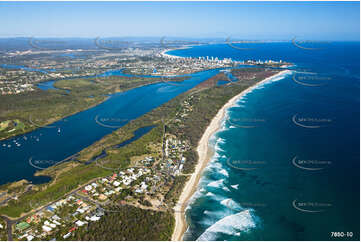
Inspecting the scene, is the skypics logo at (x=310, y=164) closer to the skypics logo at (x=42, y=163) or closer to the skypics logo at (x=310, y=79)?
the skypics logo at (x=42, y=163)

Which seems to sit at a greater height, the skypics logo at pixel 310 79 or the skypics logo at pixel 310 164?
the skypics logo at pixel 310 79

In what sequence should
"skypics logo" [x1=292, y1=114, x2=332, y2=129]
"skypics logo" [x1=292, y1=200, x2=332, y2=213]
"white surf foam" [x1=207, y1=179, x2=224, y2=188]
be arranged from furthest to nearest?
1. "skypics logo" [x1=292, y1=114, x2=332, y2=129]
2. "white surf foam" [x1=207, y1=179, x2=224, y2=188]
3. "skypics logo" [x1=292, y1=200, x2=332, y2=213]

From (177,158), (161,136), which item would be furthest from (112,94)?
(177,158)

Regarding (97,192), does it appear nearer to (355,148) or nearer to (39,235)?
(39,235)

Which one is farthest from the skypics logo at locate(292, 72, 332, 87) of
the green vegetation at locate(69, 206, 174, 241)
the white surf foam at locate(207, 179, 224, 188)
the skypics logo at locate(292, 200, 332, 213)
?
the green vegetation at locate(69, 206, 174, 241)

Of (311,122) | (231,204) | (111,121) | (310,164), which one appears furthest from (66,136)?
(311,122)

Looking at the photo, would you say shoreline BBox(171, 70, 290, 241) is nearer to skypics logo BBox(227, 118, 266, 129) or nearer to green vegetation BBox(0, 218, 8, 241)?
skypics logo BBox(227, 118, 266, 129)

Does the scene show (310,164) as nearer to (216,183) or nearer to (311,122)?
(216,183)

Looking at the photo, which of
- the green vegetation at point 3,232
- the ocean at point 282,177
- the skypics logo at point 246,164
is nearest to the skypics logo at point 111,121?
the ocean at point 282,177
